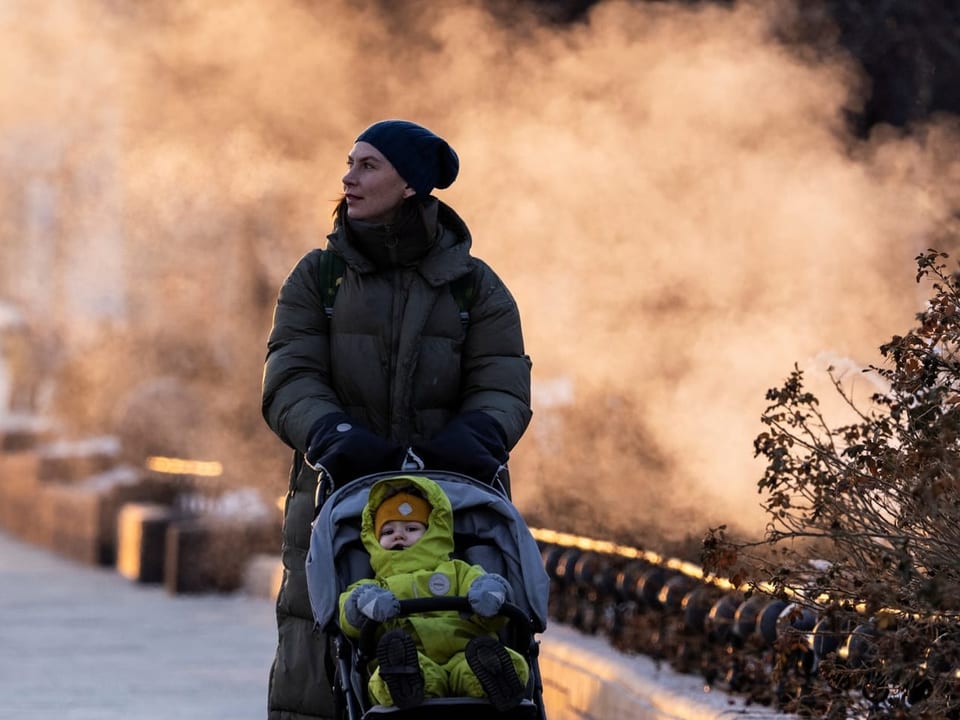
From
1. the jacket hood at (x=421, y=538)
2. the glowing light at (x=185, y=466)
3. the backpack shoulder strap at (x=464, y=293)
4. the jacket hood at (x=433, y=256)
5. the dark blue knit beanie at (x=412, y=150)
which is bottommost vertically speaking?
the jacket hood at (x=421, y=538)

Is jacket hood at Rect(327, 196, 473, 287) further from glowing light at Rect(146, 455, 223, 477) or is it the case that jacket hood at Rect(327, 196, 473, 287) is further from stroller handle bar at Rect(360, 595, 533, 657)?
glowing light at Rect(146, 455, 223, 477)

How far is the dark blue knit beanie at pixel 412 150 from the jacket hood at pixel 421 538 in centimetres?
85

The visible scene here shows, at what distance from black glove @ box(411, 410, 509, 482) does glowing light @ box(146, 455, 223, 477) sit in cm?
1069

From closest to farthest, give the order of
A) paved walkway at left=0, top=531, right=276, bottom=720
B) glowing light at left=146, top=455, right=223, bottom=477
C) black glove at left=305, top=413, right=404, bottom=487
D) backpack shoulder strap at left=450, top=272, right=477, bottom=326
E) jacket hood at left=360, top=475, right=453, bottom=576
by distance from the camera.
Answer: jacket hood at left=360, top=475, right=453, bottom=576, black glove at left=305, top=413, right=404, bottom=487, backpack shoulder strap at left=450, top=272, right=477, bottom=326, paved walkway at left=0, top=531, right=276, bottom=720, glowing light at left=146, top=455, right=223, bottom=477

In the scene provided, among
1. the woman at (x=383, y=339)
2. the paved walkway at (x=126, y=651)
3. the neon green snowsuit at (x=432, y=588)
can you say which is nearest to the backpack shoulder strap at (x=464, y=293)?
the woman at (x=383, y=339)

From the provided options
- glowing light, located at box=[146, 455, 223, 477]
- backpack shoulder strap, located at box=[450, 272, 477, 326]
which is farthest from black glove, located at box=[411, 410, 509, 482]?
glowing light, located at box=[146, 455, 223, 477]

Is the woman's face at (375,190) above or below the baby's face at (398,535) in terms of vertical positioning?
above

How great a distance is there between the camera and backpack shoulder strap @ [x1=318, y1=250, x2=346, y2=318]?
554 cm

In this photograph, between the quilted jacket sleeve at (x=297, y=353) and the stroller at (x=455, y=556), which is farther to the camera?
the quilted jacket sleeve at (x=297, y=353)

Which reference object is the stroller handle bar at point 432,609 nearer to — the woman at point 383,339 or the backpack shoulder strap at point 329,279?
the woman at point 383,339

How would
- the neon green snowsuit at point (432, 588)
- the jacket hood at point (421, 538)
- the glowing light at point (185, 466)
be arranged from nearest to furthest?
the neon green snowsuit at point (432, 588) → the jacket hood at point (421, 538) → the glowing light at point (185, 466)

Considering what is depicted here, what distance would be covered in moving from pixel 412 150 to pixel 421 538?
106 centimetres

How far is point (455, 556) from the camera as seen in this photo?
5.26 m

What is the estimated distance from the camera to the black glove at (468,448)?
5.29 metres
